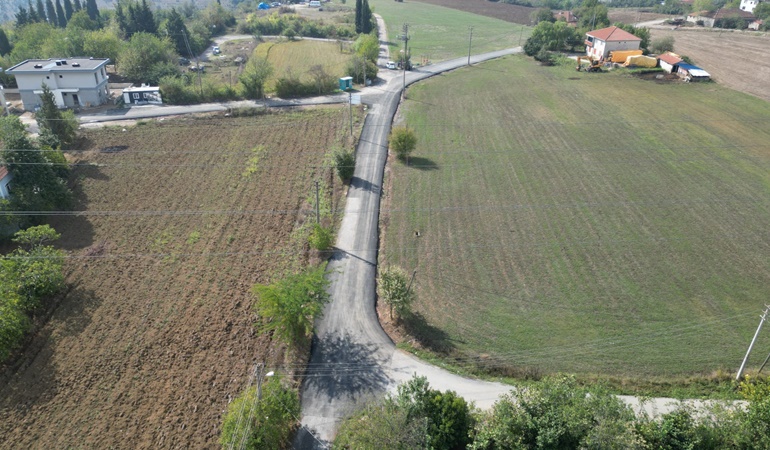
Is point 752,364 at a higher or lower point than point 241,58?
lower

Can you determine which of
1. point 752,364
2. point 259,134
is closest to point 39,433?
point 752,364

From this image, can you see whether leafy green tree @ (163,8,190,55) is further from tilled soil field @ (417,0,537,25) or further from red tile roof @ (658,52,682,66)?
tilled soil field @ (417,0,537,25)

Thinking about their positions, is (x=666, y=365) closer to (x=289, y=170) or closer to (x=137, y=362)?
(x=137, y=362)

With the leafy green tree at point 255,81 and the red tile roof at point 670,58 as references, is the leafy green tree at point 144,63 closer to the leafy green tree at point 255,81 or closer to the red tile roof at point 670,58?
the leafy green tree at point 255,81

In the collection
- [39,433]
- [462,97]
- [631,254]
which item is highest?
[462,97]

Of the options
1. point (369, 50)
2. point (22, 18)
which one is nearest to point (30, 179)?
point (369, 50)

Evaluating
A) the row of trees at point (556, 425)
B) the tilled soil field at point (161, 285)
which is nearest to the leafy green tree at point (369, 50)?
the tilled soil field at point (161, 285)
